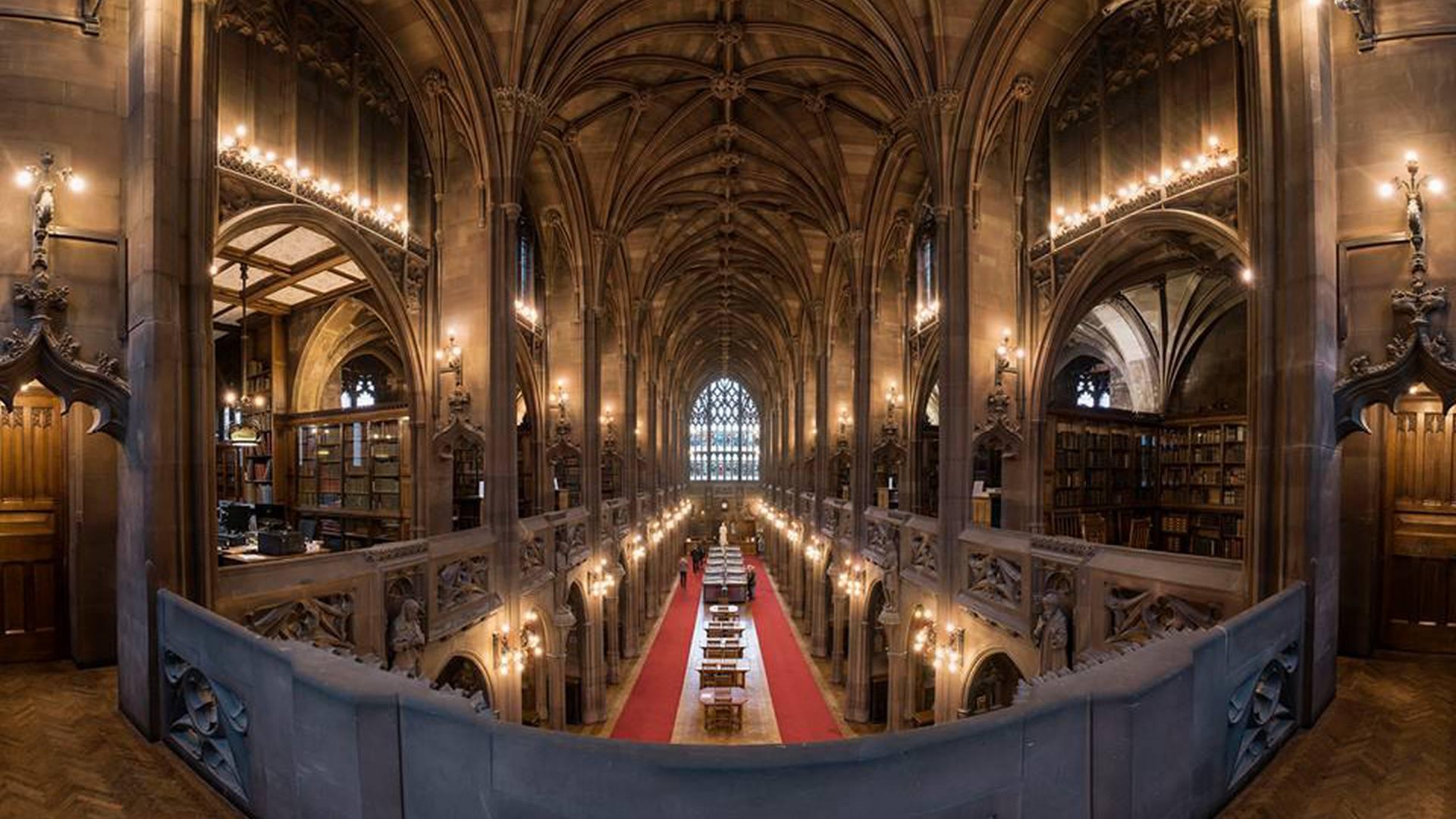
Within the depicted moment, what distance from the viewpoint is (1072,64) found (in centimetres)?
1131

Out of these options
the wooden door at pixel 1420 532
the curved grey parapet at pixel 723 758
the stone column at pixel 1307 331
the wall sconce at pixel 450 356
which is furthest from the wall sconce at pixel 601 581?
the wooden door at pixel 1420 532

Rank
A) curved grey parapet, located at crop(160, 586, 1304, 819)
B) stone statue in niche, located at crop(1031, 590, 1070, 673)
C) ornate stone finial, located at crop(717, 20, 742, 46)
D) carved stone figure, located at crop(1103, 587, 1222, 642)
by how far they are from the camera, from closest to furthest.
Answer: curved grey parapet, located at crop(160, 586, 1304, 819) → carved stone figure, located at crop(1103, 587, 1222, 642) → stone statue in niche, located at crop(1031, 590, 1070, 673) → ornate stone finial, located at crop(717, 20, 742, 46)

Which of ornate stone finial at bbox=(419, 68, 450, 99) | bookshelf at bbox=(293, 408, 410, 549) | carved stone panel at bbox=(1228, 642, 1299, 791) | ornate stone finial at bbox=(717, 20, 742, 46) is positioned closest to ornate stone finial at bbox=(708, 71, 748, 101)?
ornate stone finial at bbox=(717, 20, 742, 46)

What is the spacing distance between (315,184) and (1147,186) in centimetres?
1331

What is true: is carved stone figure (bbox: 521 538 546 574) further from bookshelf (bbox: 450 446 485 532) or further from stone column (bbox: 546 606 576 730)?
bookshelf (bbox: 450 446 485 532)

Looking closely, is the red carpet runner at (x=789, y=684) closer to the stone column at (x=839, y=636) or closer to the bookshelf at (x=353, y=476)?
the stone column at (x=839, y=636)

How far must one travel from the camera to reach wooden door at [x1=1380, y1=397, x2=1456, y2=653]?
21.7 ft

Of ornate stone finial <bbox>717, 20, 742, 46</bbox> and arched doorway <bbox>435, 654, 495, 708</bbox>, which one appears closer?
arched doorway <bbox>435, 654, 495, 708</bbox>

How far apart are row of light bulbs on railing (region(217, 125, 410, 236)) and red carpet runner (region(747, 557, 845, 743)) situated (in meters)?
12.1

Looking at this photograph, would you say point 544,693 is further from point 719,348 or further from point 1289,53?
point 719,348

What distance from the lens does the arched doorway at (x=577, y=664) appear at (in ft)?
52.0

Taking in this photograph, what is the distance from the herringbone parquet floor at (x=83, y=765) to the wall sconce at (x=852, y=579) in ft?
45.7

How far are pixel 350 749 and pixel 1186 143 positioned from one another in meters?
12.3

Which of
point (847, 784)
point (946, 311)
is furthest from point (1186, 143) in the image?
point (847, 784)
